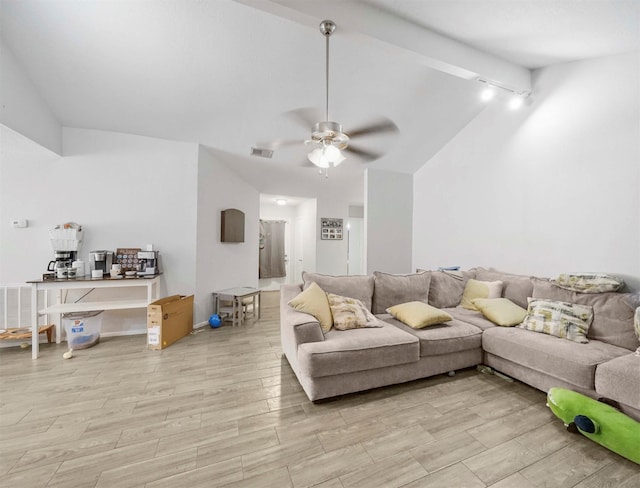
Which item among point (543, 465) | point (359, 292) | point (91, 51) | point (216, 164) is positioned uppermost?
point (91, 51)

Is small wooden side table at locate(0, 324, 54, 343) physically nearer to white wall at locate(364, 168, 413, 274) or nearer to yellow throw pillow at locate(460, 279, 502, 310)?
white wall at locate(364, 168, 413, 274)

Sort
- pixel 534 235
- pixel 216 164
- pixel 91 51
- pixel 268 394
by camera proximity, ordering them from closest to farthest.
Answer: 1. pixel 268 394
2. pixel 91 51
3. pixel 534 235
4. pixel 216 164

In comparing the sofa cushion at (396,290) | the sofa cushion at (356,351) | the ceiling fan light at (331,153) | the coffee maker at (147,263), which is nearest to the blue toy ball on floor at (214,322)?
the coffee maker at (147,263)

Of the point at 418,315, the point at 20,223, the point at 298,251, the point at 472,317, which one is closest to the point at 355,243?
the point at 298,251

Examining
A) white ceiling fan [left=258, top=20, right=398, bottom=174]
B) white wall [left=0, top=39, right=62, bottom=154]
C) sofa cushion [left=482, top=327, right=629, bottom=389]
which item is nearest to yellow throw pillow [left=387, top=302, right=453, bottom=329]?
sofa cushion [left=482, top=327, right=629, bottom=389]

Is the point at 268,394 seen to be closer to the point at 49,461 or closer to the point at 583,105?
the point at 49,461

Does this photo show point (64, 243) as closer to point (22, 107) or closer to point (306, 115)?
point (22, 107)

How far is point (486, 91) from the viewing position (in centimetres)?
323

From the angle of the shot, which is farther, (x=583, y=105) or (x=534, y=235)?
(x=534, y=235)

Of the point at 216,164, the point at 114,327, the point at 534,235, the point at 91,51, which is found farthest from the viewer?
the point at 216,164

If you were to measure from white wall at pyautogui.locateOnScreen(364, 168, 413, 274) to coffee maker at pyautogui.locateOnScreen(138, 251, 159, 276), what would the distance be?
3089 millimetres

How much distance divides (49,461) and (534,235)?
451cm

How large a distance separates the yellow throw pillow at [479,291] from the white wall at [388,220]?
1.60 m

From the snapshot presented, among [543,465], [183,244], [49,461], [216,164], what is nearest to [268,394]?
[49,461]
